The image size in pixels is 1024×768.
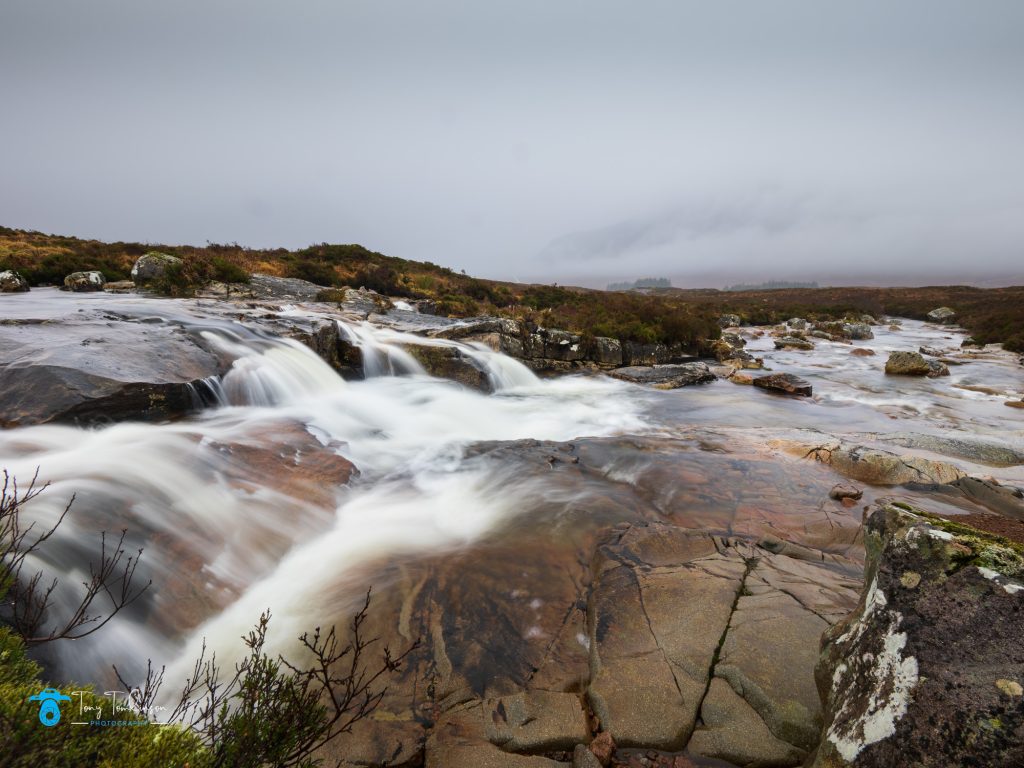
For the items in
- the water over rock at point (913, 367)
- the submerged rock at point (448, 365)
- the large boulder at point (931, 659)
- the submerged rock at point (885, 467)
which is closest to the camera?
the large boulder at point (931, 659)

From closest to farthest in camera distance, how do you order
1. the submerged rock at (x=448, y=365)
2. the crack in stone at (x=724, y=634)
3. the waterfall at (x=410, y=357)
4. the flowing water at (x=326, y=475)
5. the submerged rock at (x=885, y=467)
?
the crack in stone at (x=724, y=634) < the flowing water at (x=326, y=475) < the submerged rock at (x=885, y=467) < the waterfall at (x=410, y=357) < the submerged rock at (x=448, y=365)

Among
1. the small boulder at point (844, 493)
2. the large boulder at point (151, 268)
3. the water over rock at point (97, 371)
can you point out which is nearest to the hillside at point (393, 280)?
the large boulder at point (151, 268)

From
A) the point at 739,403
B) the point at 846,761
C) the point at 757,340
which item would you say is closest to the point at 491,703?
the point at 846,761

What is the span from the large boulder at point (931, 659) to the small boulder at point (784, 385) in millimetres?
14524

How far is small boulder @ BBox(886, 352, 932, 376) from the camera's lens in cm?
1806

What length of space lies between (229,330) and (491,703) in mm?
10963

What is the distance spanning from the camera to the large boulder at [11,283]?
15938 millimetres

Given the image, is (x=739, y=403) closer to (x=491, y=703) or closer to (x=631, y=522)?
(x=631, y=522)

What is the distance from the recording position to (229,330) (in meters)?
10.7

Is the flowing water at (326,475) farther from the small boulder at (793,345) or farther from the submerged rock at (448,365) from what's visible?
the small boulder at (793,345)

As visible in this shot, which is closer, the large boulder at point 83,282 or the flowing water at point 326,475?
the flowing water at point 326,475

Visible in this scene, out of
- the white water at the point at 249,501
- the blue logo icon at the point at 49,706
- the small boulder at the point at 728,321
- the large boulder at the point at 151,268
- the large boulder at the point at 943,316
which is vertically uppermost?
the large boulder at the point at 151,268

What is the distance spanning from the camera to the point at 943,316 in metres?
47.1

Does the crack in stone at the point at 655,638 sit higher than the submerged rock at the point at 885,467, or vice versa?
the submerged rock at the point at 885,467
